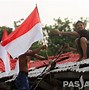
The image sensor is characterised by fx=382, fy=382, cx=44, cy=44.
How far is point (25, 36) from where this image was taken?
8078mm

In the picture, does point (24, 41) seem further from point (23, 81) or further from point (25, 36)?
point (23, 81)

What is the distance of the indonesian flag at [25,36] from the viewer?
777 centimetres

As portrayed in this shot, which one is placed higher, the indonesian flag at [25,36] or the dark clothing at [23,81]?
the indonesian flag at [25,36]

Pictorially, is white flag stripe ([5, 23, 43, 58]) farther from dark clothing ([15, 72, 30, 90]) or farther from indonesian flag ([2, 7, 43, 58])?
dark clothing ([15, 72, 30, 90])

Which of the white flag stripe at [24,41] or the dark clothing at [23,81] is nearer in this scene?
the white flag stripe at [24,41]

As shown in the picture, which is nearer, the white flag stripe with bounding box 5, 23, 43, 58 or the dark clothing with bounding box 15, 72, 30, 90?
the white flag stripe with bounding box 5, 23, 43, 58

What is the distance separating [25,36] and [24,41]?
4.9 inches

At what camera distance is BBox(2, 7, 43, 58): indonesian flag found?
7.77 meters

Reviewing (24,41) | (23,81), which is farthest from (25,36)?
(23,81)

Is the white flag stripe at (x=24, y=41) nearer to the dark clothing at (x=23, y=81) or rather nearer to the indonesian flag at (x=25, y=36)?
the indonesian flag at (x=25, y=36)

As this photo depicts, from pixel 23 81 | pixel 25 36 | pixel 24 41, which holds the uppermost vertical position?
pixel 25 36

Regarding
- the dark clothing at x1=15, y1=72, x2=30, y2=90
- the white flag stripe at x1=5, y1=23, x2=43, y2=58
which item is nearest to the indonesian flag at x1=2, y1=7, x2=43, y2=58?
the white flag stripe at x1=5, y1=23, x2=43, y2=58

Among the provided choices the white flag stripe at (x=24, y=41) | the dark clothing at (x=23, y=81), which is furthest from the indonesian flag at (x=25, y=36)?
the dark clothing at (x=23, y=81)

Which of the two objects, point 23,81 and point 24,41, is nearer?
point 24,41
